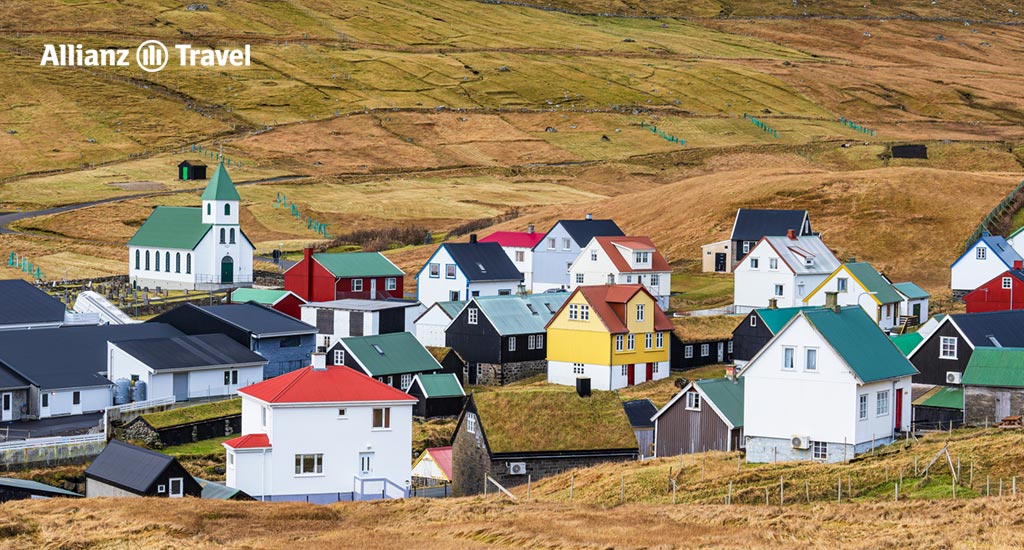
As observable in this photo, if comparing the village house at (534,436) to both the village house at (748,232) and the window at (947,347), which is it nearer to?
the window at (947,347)

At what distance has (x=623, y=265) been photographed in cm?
9244

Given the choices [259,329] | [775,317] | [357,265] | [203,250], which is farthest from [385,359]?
[203,250]

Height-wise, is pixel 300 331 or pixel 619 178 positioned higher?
pixel 619 178

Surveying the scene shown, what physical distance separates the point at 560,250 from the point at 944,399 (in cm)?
4691

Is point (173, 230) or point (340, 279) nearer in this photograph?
point (340, 279)


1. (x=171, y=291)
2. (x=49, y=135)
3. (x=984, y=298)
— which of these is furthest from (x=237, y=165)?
(x=984, y=298)

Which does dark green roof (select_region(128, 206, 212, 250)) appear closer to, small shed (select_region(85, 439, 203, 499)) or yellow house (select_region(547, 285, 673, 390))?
yellow house (select_region(547, 285, 673, 390))

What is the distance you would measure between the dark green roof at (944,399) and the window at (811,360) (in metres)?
9.67

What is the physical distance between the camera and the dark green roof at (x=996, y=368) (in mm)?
55219

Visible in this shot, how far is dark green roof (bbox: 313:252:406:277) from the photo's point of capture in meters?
95.1

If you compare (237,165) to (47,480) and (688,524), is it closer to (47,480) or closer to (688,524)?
(47,480)

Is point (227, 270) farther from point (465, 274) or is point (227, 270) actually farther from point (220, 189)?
point (465, 274)

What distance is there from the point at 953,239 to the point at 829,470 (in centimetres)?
6697

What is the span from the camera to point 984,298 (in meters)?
82.4
